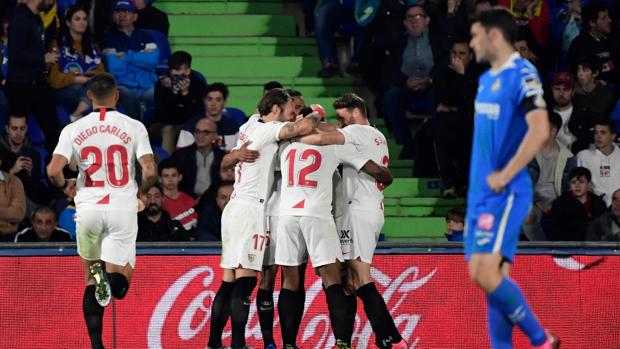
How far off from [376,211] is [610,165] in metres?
4.59

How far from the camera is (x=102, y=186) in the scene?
12.1 m

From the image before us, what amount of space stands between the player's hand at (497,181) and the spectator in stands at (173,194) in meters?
6.50

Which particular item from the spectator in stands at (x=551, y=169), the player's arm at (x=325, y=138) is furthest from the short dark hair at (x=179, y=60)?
the player's arm at (x=325, y=138)

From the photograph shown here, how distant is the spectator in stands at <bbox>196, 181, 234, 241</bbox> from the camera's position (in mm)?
15133

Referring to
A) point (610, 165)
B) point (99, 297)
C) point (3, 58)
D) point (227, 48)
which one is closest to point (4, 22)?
point (3, 58)

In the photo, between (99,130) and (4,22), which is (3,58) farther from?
(99,130)

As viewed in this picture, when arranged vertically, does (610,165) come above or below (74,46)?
below

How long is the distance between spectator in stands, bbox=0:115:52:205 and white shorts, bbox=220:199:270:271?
152 inches

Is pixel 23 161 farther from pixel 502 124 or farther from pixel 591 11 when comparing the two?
pixel 502 124

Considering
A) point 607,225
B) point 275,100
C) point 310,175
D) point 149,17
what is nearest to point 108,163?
point 275,100

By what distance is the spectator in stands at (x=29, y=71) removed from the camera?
16438 mm

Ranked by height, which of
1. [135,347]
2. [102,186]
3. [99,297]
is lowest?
[135,347]

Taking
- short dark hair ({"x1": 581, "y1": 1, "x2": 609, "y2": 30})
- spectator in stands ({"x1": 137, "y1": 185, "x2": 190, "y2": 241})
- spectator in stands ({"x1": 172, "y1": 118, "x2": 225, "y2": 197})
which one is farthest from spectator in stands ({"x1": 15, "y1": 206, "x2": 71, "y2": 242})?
short dark hair ({"x1": 581, "y1": 1, "x2": 609, "y2": 30})

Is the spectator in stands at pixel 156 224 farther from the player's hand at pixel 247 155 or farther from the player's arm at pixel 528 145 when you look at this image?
the player's arm at pixel 528 145
